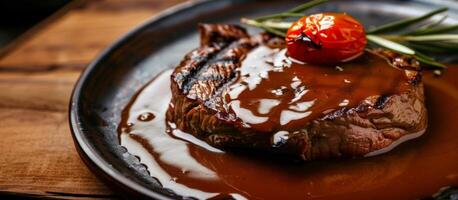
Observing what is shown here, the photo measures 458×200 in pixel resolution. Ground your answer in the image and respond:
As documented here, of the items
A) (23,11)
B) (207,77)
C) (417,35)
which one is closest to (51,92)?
(207,77)

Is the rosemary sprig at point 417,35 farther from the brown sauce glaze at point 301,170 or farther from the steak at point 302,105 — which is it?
the brown sauce glaze at point 301,170

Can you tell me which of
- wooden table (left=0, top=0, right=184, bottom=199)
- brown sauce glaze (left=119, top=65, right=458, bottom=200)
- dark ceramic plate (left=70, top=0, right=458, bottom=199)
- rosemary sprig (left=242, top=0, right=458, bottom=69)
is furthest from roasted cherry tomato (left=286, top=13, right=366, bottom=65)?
wooden table (left=0, top=0, right=184, bottom=199)

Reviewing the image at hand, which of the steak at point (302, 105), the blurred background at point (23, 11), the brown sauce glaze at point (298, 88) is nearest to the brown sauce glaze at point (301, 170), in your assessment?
the steak at point (302, 105)

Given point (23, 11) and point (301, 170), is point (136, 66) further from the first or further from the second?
point (23, 11)

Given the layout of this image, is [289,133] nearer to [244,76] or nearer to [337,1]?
[244,76]

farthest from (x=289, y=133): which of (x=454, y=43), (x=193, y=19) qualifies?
(x=193, y=19)

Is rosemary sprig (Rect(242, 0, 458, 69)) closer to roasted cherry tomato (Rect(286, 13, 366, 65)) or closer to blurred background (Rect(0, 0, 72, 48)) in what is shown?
roasted cherry tomato (Rect(286, 13, 366, 65))
